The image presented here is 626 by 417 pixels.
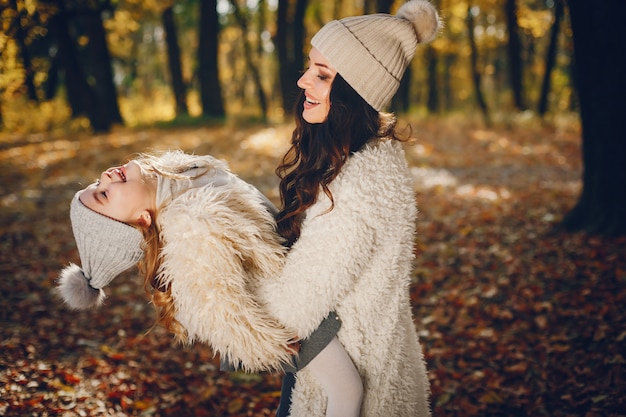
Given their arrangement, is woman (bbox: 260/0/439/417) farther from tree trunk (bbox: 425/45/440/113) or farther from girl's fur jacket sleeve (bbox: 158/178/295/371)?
tree trunk (bbox: 425/45/440/113)

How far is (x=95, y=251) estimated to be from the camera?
1.88 m

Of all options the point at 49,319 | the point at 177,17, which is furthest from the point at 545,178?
the point at 177,17

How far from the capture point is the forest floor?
3395 mm

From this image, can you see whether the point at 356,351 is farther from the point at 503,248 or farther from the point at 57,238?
the point at 57,238

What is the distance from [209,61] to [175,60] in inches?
143

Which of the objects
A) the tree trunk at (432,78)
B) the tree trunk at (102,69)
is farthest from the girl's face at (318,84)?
the tree trunk at (432,78)

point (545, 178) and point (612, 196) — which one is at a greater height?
point (612, 196)

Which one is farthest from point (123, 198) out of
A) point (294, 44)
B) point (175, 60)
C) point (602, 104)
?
point (175, 60)

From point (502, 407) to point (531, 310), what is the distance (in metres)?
1.33

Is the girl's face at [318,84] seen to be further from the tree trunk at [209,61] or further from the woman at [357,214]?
the tree trunk at [209,61]

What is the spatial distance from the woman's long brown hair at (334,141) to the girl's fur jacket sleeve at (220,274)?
0.76 feet

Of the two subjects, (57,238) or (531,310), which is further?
(57,238)

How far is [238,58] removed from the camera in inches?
1200

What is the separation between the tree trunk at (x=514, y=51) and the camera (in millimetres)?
15594
